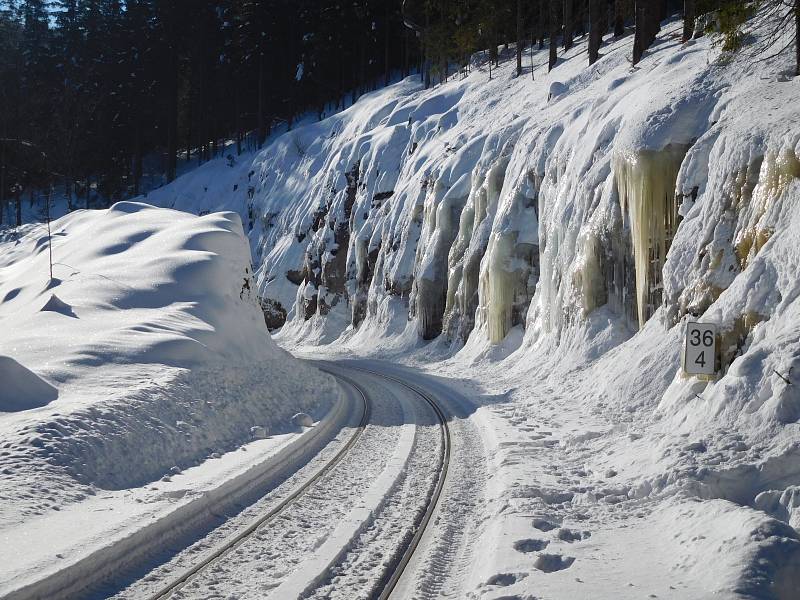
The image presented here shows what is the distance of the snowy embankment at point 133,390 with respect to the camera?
23.6 ft

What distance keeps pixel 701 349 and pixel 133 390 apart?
8.49m

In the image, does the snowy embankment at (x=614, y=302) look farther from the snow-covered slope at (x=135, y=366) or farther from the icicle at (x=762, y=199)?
the snow-covered slope at (x=135, y=366)

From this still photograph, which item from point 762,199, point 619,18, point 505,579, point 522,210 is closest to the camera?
point 505,579

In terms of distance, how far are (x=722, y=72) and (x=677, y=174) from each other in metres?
3.15

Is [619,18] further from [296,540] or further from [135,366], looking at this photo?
[296,540]

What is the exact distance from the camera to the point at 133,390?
36.1 ft

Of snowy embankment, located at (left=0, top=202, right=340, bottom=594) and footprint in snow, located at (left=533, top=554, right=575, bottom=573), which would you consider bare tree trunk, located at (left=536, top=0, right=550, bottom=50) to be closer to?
snowy embankment, located at (left=0, top=202, right=340, bottom=594)

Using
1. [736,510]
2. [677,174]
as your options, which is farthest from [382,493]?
[677,174]

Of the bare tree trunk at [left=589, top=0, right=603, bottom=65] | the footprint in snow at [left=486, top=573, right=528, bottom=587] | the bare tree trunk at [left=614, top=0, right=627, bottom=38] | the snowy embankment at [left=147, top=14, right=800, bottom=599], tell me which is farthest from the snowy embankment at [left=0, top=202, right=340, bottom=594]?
the bare tree trunk at [left=614, top=0, right=627, bottom=38]

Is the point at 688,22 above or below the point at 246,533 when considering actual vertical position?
above

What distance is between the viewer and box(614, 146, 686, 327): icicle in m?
14.5

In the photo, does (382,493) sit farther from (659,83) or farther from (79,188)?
(79,188)

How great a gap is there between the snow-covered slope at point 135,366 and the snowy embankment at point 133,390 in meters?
0.03

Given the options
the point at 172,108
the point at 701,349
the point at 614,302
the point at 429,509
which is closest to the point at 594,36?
the point at 614,302
